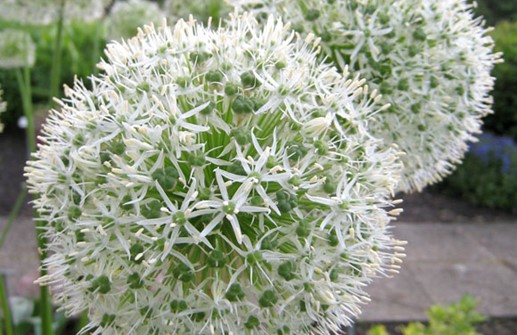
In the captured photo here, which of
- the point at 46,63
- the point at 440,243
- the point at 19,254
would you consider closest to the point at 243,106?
the point at 19,254

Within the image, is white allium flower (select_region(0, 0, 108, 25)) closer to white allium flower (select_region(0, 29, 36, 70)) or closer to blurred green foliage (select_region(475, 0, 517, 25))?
white allium flower (select_region(0, 29, 36, 70))

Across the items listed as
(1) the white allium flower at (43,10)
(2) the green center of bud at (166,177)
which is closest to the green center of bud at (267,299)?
(2) the green center of bud at (166,177)

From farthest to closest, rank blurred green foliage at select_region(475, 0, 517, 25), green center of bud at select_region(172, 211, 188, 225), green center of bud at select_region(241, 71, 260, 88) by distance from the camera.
→ 1. blurred green foliage at select_region(475, 0, 517, 25)
2. green center of bud at select_region(241, 71, 260, 88)
3. green center of bud at select_region(172, 211, 188, 225)

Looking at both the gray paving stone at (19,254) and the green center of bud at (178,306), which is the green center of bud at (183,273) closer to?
the green center of bud at (178,306)

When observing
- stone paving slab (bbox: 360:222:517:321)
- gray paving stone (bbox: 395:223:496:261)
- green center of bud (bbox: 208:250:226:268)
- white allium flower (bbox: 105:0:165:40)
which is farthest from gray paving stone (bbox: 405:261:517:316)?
→ green center of bud (bbox: 208:250:226:268)

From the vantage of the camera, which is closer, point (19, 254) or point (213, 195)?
point (213, 195)

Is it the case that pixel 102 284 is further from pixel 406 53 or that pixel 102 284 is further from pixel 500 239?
pixel 500 239
